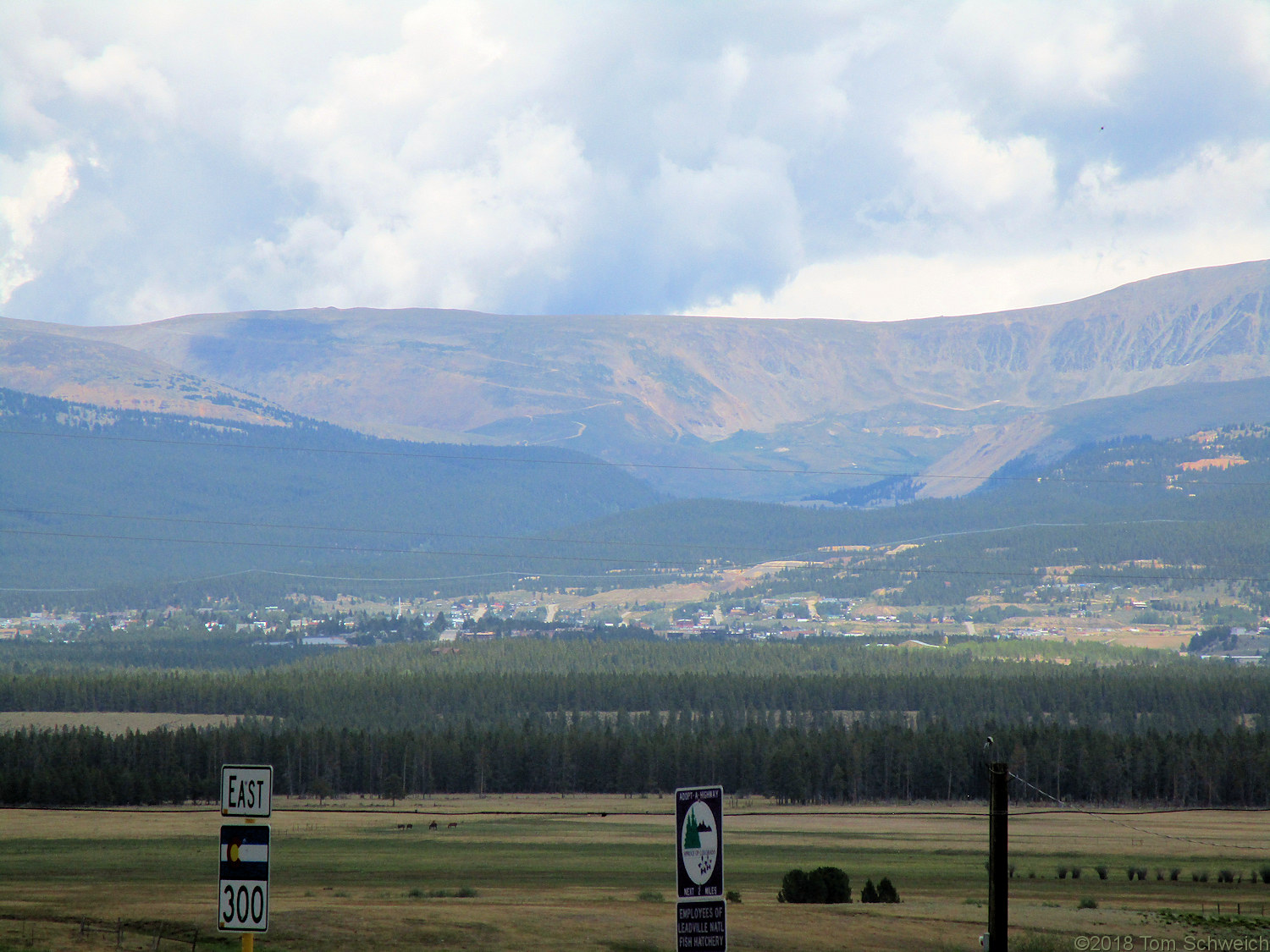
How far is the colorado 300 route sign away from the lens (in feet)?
93.9

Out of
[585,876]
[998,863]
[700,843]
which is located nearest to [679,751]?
[585,876]

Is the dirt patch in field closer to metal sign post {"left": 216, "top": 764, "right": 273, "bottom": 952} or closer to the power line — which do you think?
the power line

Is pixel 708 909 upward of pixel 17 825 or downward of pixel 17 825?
upward

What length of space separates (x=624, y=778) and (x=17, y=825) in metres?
55.3

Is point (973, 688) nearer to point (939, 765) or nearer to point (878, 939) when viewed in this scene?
point (939, 765)

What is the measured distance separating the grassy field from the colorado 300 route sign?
21.5 m

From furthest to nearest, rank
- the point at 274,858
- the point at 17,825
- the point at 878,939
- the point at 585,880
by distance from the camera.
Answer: the point at 17,825
the point at 274,858
the point at 585,880
the point at 878,939

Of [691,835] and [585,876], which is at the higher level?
[691,835]

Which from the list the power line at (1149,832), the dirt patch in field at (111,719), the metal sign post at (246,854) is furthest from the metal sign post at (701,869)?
the dirt patch in field at (111,719)

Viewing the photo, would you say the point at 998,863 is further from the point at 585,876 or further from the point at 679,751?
the point at 679,751

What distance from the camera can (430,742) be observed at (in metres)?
142

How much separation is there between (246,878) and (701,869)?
29.2ft

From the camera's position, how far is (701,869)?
94.7ft

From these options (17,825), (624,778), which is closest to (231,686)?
(624,778)
